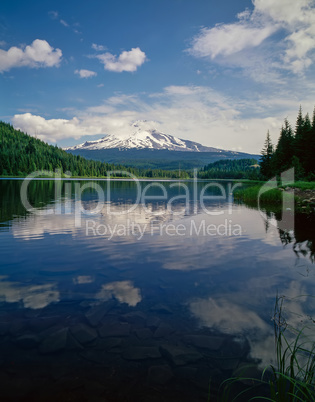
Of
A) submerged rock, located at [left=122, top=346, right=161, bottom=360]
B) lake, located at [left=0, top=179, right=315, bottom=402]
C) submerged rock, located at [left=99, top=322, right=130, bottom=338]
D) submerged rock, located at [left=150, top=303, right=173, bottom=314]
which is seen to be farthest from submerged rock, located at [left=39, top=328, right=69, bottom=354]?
submerged rock, located at [left=150, top=303, right=173, bottom=314]

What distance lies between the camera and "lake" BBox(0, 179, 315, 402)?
579 cm

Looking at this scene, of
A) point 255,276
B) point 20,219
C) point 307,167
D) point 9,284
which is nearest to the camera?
point 9,284

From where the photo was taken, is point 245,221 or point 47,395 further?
point 245,221

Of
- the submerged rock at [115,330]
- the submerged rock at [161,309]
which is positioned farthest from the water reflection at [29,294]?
the submerged rock at [161,309]

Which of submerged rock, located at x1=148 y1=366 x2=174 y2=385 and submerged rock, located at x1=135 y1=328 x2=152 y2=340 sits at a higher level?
submerged rock, located at x1=135 y1=328 x2=152 y2=340

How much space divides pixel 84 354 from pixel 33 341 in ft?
5.02

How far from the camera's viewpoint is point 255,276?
1220 centimetres

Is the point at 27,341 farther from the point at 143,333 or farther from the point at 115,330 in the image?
the point at 143,333

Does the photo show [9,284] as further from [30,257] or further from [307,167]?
[307,167]

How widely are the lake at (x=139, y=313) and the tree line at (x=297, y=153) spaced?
6381 cm

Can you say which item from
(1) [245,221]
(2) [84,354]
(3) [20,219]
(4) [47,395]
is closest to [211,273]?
(2) [84,354]

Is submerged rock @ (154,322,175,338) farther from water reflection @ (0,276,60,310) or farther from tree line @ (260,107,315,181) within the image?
tree line @ (260,107,315,181)

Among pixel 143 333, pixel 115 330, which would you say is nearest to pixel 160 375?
pixel 143 333

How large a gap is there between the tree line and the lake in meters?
63.8
